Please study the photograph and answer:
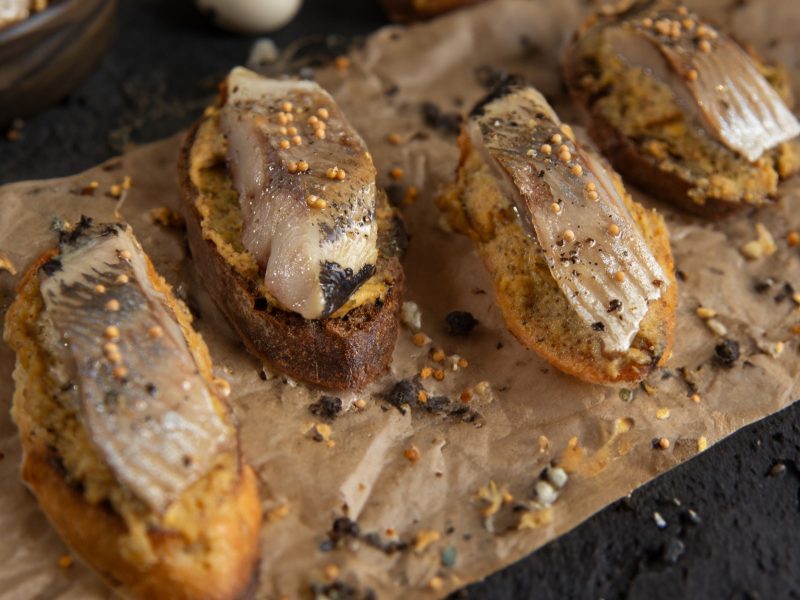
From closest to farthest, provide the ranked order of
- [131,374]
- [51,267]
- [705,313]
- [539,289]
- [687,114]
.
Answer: [131,374], [51,267], [539,289], [705,313], [687,114]

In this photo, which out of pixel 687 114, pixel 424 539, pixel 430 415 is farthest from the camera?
pixel 687 114

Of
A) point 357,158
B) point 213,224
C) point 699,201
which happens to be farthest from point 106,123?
point 699,201

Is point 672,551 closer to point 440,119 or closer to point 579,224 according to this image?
point 579,224

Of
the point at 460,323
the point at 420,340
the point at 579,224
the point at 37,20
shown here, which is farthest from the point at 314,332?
the point at 37,20

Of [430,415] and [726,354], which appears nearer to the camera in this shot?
[430,415]

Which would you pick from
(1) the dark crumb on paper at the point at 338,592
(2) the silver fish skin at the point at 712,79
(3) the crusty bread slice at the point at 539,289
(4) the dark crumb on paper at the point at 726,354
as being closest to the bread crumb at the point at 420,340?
(3) the crusty bread slice at the point at 539,289

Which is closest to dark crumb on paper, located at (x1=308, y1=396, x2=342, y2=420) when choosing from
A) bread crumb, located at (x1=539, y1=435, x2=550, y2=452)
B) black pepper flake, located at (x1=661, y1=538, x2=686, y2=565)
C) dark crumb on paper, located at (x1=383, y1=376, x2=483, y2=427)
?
dark crumb on paper, located at (x1=383, y1=376, x2=483, y2=427)
